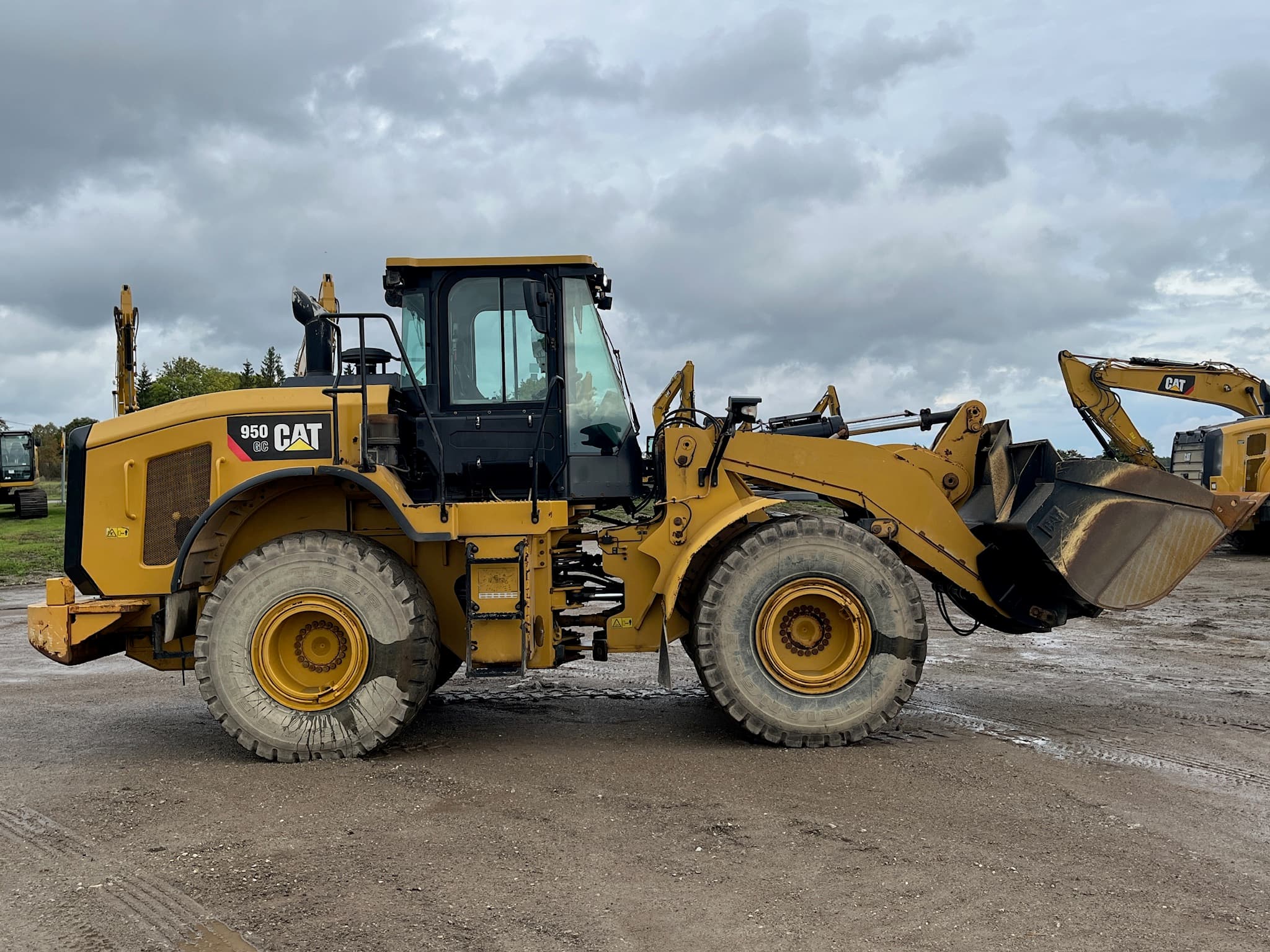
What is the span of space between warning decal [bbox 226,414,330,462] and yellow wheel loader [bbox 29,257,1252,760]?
0.04 feet

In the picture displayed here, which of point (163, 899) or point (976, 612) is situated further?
point (976, 612)

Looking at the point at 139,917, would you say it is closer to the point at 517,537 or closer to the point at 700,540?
the point at 517,537

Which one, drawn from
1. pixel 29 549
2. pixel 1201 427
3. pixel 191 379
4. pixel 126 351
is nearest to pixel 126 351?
pixel 126 351

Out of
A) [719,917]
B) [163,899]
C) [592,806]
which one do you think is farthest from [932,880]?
[163,899]

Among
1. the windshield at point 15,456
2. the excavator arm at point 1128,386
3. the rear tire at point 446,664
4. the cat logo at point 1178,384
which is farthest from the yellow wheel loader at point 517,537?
the windshield at point 15,456

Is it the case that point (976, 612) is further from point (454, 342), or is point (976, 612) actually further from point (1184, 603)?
point (1184, 603)

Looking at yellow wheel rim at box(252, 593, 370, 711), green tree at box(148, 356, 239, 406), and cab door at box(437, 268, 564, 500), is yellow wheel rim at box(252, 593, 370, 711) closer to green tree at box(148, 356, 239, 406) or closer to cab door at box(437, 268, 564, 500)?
cab door at box(437, 268, 564, 500)

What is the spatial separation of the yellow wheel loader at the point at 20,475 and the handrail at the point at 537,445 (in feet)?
95.6

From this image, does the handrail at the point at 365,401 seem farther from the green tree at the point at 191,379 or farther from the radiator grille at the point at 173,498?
the green tree at the point at 191,379

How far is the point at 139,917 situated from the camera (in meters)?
3.95

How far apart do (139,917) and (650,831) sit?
213 centimetres

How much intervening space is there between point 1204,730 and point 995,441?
2.23m

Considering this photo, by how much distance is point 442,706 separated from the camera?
7.60 meters

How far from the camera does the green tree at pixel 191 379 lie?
50.3 metres
